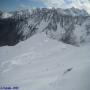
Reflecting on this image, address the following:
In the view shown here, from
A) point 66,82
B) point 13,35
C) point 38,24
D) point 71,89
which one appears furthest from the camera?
point 38,24

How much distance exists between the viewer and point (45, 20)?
8594 cm

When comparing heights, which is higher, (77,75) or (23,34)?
(77,75)

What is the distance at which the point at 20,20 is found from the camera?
80.9m

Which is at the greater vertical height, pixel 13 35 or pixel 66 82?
pixel 66 82

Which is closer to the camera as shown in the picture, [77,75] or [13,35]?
[77,75]

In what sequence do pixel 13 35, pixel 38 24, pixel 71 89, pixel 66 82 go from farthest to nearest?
pixel 38 24
pixel 13 35
pixel 66 82
pixel 71 89

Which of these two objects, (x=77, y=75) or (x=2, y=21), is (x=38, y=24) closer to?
(x=2, y=21)

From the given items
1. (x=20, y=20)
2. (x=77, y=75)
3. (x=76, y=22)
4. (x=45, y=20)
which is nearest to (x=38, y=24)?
(x=45, y=20)

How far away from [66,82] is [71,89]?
2.88ft

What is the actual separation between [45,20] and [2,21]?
2298cm

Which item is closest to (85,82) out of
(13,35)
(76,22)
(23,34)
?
(13,35)

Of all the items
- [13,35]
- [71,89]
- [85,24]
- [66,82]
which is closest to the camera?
[71,89]

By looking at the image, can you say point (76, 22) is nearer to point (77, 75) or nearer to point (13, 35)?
point (13, 35)

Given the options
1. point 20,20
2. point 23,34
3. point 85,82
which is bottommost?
point 23,34
